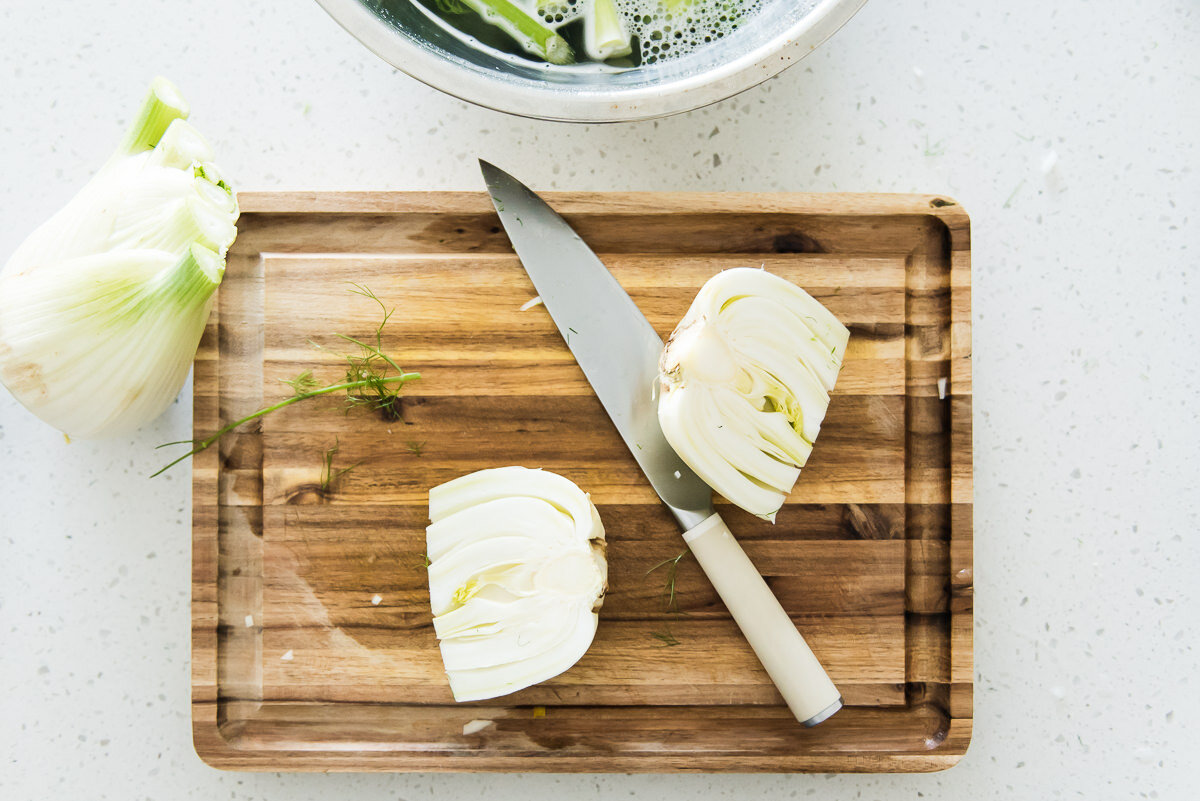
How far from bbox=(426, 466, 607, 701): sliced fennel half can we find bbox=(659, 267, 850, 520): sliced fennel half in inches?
5.7

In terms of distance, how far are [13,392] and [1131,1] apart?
137 cm

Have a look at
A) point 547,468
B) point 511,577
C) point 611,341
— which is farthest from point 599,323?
point 511,577

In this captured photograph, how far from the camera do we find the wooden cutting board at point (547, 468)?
37.1 inches

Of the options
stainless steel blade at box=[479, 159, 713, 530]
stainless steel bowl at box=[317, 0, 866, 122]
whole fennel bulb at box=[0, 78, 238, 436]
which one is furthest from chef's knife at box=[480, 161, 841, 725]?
whole fennel bulb at box=[0, 78, 238, 436]

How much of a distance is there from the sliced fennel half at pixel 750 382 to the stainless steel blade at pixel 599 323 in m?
0.04

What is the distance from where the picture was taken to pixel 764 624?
902 mm

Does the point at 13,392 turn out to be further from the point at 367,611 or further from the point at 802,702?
the point at 802,702

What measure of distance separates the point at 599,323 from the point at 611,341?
0.08 feet

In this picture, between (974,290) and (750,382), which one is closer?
(750,382)

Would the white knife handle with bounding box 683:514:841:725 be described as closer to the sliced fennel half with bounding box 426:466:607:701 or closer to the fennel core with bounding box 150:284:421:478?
the sliced fennel half with bounding box 426:466:607:701

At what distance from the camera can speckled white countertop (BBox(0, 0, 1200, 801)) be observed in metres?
1.00

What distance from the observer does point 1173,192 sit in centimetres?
103

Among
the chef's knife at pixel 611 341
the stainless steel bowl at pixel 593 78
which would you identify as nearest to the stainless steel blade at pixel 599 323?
the chef's knife at pixel 611 341

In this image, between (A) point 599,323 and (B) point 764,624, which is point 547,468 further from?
(B) point 764,624
